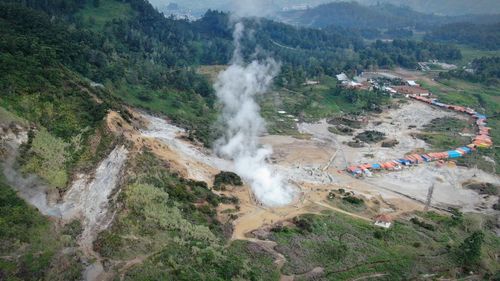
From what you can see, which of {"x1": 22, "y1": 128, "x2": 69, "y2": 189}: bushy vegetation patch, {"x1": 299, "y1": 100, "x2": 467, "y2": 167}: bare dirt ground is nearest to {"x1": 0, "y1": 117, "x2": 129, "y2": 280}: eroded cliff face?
{"x1": 22, "y1": 128, "x2": 69, "y2": 189}: bushy vegetation patch

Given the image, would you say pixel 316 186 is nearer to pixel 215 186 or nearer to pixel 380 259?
pixel 215 186

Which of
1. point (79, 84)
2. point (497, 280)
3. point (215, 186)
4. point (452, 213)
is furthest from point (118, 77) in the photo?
point (497, 280)

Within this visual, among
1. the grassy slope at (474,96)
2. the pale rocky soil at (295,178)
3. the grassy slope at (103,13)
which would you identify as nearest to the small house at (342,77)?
the grassy slope at (474,96)

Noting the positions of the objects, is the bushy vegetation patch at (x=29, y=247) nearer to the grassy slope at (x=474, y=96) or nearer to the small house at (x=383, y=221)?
the small house at (x=383, y=221)

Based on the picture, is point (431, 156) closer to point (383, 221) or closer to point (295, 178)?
point (295, 178)

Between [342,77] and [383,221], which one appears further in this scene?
[342,77]

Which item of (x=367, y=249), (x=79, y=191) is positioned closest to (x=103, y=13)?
(x=79, y=191)

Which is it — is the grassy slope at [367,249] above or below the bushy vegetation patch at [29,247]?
below

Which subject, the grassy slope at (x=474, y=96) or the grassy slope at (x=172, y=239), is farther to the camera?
the grassy slope at (x=474, y=96)
